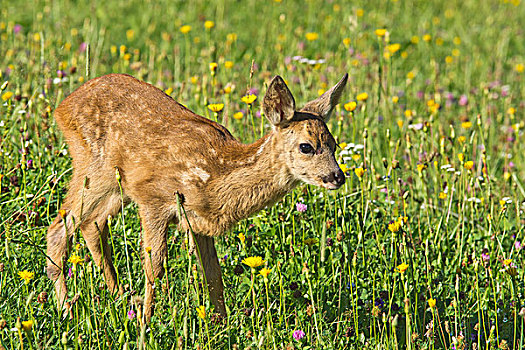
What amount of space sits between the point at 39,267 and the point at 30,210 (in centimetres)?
45

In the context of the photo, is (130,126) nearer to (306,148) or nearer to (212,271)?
(212,271)

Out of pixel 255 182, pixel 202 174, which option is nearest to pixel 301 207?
pixel 255 182

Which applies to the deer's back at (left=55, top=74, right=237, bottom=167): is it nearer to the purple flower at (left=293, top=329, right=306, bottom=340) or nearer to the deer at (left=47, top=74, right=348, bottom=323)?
the deer at (left=47, top=74, right=348, bottom=323)

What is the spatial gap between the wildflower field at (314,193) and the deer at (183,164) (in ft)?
0.58

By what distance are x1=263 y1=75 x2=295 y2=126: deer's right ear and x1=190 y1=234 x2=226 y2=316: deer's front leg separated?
0.77 metres

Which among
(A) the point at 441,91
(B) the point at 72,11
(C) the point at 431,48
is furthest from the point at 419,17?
(B) the point at 72,11

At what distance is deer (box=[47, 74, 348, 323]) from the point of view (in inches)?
157

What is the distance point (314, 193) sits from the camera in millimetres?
4969

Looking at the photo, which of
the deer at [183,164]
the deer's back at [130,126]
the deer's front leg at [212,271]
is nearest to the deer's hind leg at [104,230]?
the deer at [183,164]

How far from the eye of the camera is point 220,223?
4.09m

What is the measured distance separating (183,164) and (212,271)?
61cm

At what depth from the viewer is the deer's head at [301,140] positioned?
391 centimetres

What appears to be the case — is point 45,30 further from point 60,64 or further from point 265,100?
Result: point 265,100

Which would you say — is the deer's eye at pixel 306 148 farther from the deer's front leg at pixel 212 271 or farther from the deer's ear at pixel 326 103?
the deer's front leg at pixel 212 271
